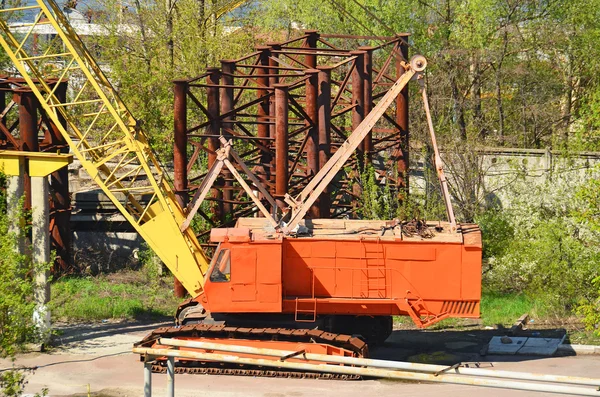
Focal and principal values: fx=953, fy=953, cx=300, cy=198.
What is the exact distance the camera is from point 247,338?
18.5 meters

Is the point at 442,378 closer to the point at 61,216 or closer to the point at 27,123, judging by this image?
the point at 27,123

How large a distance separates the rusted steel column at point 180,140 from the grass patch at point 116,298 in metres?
2.97

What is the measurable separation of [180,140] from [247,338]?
21.5ft

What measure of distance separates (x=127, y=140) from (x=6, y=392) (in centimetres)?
998

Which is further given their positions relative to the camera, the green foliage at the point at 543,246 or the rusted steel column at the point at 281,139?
the green foliage at the point at 543,246

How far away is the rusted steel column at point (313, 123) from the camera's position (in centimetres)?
2211

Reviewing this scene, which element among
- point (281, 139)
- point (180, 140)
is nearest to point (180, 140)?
point (180, 140)

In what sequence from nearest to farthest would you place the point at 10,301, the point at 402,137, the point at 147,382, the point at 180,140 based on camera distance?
1. the point at 147,382
2. the point at 10,301
3. the point at 180,140
4. the point at 402,137

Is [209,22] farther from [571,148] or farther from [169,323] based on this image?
[169,323]

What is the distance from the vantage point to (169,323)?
22938 millimetres

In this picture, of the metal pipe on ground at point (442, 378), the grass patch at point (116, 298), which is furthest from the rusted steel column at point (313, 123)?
the metal pipe on ground at point (442, 378)

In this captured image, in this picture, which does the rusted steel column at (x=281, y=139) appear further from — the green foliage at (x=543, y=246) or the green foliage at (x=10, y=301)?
the green foliage at (x=10, y=301)

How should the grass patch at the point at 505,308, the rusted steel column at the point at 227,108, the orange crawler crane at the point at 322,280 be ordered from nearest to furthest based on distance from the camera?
the orange crawler crane at the point at 322,280, the grass patch at the point at 505,308, the rusted steel column at the point at 227,108

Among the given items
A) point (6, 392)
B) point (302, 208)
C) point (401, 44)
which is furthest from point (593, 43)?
point (6, 392)
